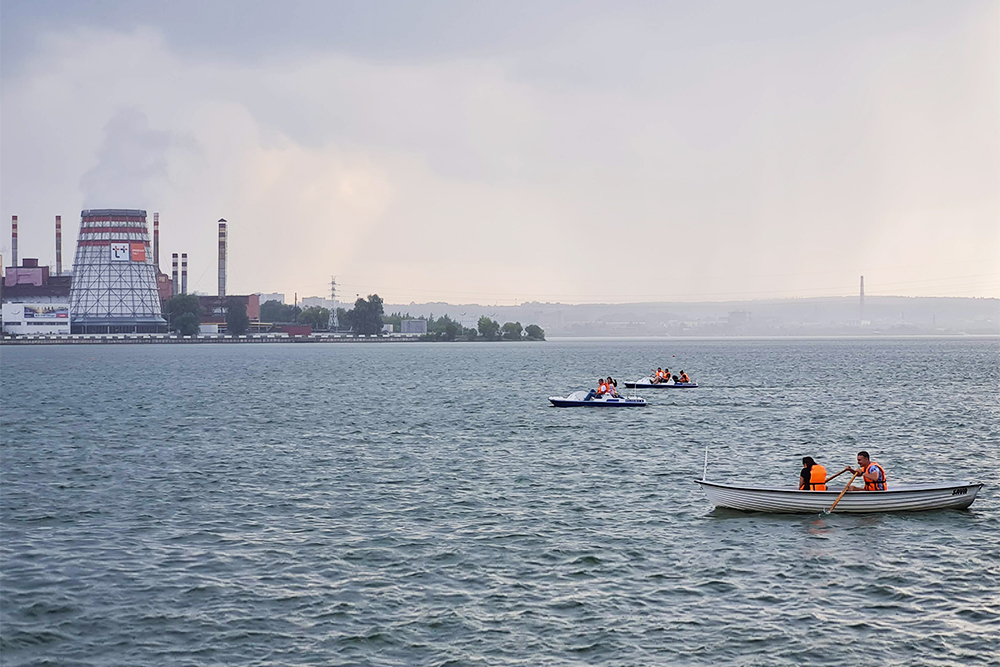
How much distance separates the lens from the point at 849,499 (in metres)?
32.2

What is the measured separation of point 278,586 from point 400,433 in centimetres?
3502

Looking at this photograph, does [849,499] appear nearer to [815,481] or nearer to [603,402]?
[815,481]

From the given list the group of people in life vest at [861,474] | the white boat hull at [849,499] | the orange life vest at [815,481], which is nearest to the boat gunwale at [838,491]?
the white boat hull at [849,499]

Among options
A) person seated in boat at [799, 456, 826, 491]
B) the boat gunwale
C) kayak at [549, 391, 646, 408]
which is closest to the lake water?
the boat gunwale

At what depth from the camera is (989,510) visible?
33344mm

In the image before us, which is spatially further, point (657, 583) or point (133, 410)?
point (133, 410)

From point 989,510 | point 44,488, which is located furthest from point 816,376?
point 44,488

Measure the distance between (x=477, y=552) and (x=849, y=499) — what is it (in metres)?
12.7

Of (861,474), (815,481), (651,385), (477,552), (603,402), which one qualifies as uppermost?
(861,474)

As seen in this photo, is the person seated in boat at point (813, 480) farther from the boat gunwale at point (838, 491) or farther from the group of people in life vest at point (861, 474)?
the boat gunwale at point (838, 491)

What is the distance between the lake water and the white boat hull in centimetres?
55

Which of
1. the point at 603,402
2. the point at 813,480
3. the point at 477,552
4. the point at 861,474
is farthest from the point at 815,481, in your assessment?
the point at 603,402

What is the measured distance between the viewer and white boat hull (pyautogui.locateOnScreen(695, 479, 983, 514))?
1268 inches

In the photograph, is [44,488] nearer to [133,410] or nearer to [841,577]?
[841,577]
